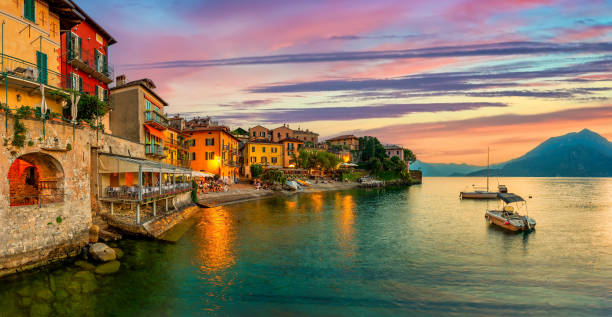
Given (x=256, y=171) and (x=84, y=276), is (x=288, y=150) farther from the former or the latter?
(x=84, y=276)

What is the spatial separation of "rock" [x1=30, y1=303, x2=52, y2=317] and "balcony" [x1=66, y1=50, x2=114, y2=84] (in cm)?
1955

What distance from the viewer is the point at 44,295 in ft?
42.6

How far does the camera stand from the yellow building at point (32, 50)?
18797 mm

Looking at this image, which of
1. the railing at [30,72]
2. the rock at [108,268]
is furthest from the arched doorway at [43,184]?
the railing at [30,72]

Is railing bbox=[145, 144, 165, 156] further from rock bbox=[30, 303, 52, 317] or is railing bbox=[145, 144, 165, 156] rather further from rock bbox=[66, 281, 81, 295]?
rock bbox=[30, 303, 52, 317]

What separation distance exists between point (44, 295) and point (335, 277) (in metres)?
13.4

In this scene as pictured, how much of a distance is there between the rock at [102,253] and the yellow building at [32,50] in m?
9.84

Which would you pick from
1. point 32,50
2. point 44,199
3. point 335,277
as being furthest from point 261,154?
point 335,277

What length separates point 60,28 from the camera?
78.5ft

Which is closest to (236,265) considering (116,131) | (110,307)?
(110,307)

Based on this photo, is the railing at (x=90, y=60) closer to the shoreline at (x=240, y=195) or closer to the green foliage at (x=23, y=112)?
the green foliage at (x=23, y=112)

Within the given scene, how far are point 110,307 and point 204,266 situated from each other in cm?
591

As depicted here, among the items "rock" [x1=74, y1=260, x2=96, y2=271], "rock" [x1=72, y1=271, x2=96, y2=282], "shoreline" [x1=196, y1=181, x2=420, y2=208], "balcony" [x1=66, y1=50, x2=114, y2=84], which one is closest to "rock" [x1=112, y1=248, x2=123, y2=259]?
"rock" [x1=74, y1=260, x2=96, y2=271]

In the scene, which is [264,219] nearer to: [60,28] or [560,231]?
[60,28]
